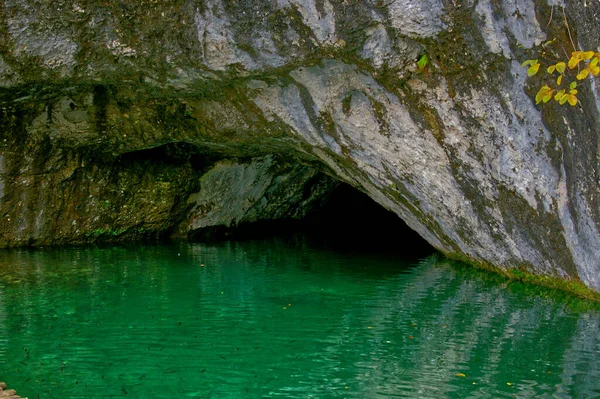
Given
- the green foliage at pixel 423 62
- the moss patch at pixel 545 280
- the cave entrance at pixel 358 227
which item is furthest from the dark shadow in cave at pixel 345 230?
the green foliage at pixel 423 62

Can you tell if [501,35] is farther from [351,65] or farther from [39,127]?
[39,127]

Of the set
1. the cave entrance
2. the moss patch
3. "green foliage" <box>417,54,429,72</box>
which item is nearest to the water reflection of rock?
"green foliage" <box>417,54,429,72</box>

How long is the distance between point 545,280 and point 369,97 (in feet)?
11.8

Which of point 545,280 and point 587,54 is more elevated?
point 587,54

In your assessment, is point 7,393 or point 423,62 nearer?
point 7,393

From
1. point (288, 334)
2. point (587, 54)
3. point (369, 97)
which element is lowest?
point (288, 334)

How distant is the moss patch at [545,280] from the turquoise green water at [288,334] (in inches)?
7.9

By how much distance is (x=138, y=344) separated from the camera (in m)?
6.45

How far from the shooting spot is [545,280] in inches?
367

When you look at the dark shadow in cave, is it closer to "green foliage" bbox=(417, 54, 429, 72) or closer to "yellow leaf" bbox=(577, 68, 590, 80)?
"green foliage" bbox=(417, 54, 429, 72)

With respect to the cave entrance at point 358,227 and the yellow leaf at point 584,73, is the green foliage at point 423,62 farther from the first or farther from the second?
the cave entrance at point 358,227

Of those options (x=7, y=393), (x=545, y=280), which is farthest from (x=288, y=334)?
(x=545, y=280)

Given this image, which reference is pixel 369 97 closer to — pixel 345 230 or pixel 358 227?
pixel 345 230

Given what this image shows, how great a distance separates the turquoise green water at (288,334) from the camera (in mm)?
5461
